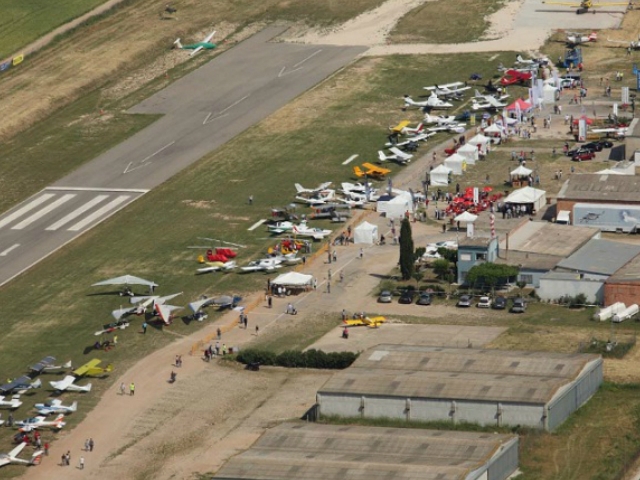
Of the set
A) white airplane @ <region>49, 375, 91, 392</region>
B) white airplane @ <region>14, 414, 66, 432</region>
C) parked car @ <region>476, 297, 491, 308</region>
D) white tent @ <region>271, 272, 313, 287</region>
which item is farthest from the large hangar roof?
white tent @ <region>271, 272, 313, 287</region>

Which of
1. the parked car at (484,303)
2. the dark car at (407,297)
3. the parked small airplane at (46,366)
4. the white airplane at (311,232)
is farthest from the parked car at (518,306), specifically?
the parked small airplane at (46,366)

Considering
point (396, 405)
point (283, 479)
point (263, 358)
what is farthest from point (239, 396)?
point (283, 479)

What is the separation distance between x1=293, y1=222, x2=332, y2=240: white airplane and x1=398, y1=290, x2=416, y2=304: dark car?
19969mm

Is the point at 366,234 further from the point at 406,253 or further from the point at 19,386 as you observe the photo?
the point at 19,386

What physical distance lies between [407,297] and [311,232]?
74.1 feet

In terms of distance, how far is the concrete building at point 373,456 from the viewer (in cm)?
13112

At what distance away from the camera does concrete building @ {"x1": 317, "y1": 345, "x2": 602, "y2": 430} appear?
144125mm

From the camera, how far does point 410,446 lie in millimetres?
136750

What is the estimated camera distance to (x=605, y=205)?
194m

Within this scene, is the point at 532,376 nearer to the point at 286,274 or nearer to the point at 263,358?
the point at 263,358

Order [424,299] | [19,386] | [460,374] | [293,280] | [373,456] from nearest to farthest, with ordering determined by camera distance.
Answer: [373,456] → [460,374] → [19,386] → [424,299] → [293,280]

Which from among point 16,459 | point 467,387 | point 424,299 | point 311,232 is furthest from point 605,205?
point 16,459

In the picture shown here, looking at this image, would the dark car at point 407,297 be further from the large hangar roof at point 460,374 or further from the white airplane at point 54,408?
the white airplane at point 54,408

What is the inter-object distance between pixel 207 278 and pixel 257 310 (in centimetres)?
1134
